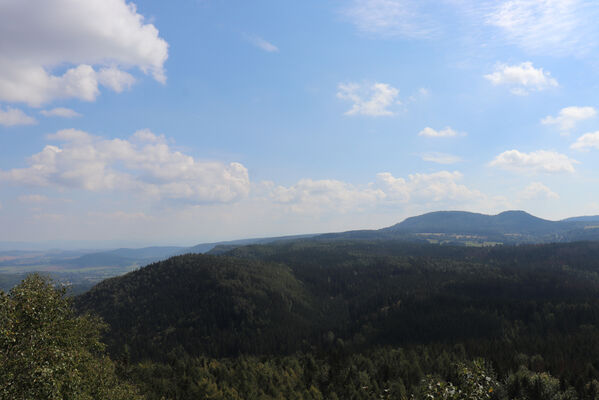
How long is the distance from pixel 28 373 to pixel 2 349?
577 cm

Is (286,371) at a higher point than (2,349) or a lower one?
lower

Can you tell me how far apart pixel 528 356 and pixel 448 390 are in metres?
181

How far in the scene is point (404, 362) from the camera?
153 meters

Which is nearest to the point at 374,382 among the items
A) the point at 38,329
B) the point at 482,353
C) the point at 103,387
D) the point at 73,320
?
the point at 482,353

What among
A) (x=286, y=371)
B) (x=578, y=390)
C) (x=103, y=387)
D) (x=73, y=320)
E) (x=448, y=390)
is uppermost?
(x=448, y=390)

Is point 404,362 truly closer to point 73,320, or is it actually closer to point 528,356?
point 528,356

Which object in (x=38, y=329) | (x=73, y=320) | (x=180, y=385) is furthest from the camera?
(x=180, y=385)

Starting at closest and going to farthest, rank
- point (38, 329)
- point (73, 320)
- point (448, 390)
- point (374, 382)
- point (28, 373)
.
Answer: point (448, 390)
point (28, 373)
point (38, 329)
point (73, 320)
point (374, 382)

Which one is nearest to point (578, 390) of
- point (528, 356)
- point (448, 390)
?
point (528, 356)

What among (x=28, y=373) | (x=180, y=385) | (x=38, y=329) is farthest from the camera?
(x=180, y=385)

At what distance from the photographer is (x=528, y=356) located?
15450cm

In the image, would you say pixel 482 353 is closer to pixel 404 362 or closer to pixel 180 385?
pixel 404 362

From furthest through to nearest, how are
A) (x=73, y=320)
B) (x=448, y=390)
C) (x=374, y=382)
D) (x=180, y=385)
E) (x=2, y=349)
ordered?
(x=180, y=385) → (x=374, y=382) → (x=73, y=320) → (x=2, y=349) → (x=448, y=390)

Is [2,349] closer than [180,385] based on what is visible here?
Yes
